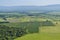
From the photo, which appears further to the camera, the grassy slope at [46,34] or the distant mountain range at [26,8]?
the distant mountain range at [26,8]

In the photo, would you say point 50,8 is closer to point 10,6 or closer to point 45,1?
point 45,1

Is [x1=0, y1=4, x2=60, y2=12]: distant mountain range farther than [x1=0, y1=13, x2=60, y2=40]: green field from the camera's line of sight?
Yes

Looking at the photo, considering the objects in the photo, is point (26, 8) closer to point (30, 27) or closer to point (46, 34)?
point (30, 27)

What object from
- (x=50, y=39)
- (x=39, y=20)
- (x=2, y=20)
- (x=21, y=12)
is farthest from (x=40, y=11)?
→ (x=2, y=20)

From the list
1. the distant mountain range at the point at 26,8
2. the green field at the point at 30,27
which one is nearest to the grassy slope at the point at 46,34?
the green field at the point at 30,27

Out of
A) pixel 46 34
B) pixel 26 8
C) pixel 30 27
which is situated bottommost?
pixel 46 34

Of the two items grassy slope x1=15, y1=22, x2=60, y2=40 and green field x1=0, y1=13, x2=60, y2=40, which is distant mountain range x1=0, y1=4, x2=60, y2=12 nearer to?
green field x1=0, y1=13, x2=60, y2=40

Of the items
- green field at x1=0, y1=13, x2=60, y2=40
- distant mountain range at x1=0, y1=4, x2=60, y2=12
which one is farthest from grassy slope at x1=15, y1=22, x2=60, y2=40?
distant mountain range at x1=0, y1=4, x2=60, y2=12

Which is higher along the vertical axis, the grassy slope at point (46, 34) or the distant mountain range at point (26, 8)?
the distant mountain range at point (26, 8)

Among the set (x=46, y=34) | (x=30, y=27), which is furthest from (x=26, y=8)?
(x=46, y=34)

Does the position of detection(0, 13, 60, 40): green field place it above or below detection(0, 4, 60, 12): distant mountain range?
below

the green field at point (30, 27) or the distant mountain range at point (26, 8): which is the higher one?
the distant mountain range at point (26, 8)

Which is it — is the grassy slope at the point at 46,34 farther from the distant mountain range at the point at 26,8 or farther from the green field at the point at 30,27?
the distant mountain range at the point at 26,8

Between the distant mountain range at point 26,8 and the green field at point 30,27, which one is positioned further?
the distant mountain range at point 26,8
